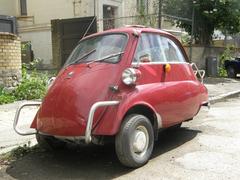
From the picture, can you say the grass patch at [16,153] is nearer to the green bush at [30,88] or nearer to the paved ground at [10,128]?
the paved ground at [10,128]

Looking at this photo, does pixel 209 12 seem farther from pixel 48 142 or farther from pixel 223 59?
pixel 48 142

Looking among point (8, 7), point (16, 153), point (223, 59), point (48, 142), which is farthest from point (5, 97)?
point (8, 7)

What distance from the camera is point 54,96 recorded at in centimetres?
578

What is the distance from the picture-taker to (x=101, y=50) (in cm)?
621

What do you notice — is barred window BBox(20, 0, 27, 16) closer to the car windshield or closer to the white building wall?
the white building wall

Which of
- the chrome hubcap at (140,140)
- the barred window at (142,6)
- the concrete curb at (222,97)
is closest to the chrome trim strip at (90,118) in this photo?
the chrome hubcap at (140,140)

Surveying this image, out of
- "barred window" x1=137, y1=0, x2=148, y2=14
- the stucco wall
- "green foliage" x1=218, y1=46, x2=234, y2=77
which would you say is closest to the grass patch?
the stucco wall

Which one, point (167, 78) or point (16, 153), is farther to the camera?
point (167, 78)

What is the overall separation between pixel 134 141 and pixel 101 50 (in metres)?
1.41

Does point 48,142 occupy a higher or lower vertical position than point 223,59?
higher

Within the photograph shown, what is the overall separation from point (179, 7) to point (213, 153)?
527 inches

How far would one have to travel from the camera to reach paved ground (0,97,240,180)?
5428 millimetres

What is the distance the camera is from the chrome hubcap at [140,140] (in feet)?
18.5

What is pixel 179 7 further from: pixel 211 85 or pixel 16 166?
pixel 16 166
